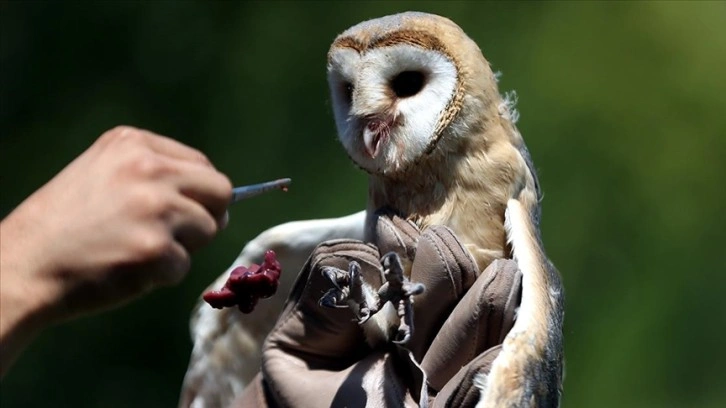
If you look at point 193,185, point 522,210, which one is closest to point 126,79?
point 522,210

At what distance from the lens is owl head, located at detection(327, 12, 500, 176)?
1251 millimetres

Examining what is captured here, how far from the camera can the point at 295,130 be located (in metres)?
2.50

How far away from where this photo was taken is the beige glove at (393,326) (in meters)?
1.15

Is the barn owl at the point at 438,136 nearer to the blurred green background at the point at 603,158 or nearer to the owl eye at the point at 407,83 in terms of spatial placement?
the owl eye at the point at 407,83

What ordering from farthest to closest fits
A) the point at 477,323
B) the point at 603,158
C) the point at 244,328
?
the point at 603,158 → the point at 244,328 → the point at 477,323

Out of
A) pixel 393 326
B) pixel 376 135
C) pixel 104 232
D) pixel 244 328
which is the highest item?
pixel 104 232

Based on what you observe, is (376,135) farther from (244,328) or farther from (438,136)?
(244,328)

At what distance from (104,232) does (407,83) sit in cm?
73

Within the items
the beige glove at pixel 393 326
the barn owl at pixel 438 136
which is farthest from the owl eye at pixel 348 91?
the beige glove at pixel 393 326

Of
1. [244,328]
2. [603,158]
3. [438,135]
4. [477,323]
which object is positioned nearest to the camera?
[477,323]

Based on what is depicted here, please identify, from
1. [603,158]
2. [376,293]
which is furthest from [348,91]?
[603,158]

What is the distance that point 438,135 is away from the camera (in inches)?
49.3

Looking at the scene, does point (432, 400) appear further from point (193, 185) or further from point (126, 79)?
point (126, 79)

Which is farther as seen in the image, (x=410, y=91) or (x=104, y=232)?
(x=410, y=91)
